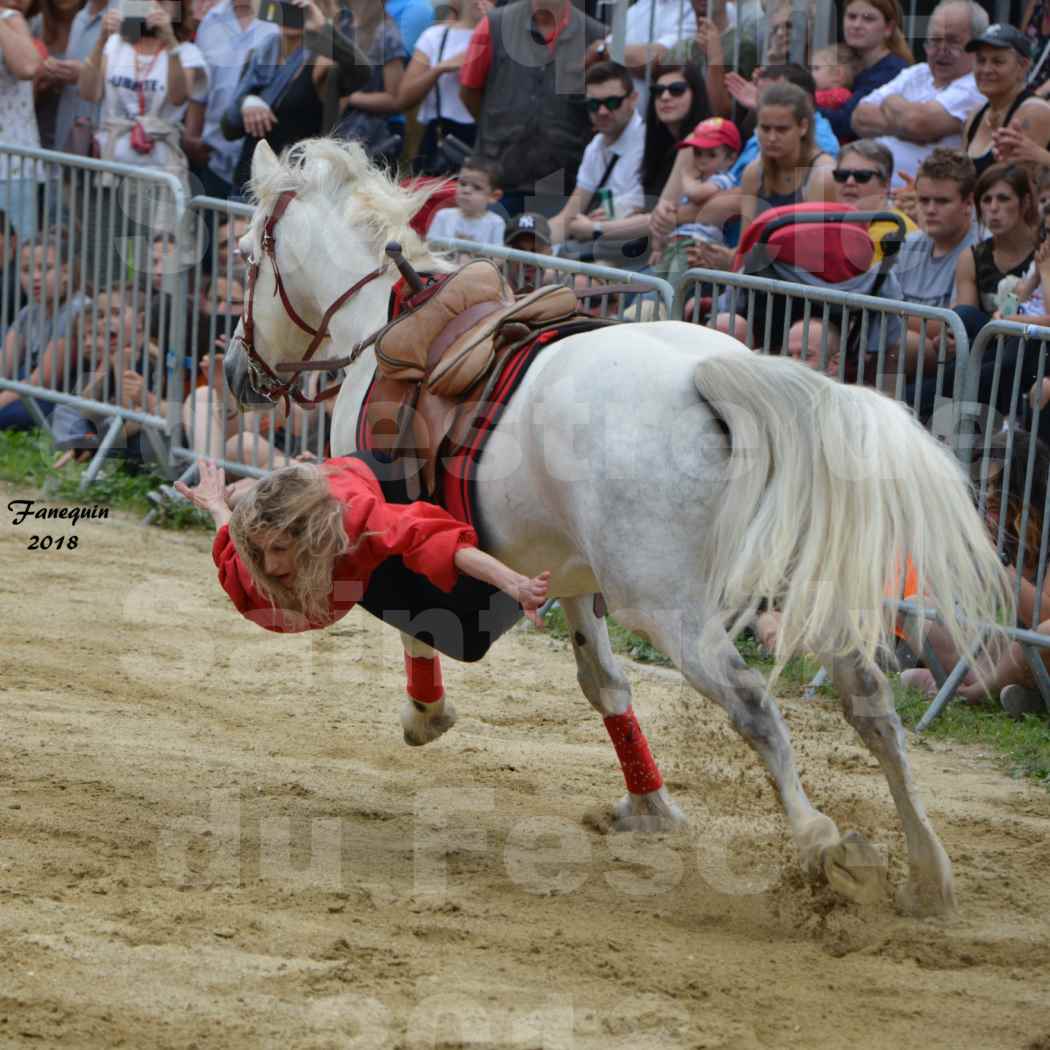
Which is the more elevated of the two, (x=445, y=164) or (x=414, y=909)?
(x=445, y=164)

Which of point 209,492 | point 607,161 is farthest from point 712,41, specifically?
point 209,492

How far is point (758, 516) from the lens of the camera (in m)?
4.19

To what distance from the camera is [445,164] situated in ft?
33.8

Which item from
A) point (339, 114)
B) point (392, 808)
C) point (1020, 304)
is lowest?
point (392, 808)

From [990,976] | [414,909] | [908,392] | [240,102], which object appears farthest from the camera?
[240,102]

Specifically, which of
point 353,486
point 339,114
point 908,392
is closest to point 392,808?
point 353,486

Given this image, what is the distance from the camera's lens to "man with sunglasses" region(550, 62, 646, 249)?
9.36 meters

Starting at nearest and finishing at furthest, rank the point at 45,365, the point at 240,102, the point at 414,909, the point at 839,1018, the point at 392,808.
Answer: the point at 839,1018 → the point at 414,909 → the point at 392,808 → the point at 45,365 → the point at 240,102

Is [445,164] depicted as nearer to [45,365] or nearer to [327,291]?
[45,365]

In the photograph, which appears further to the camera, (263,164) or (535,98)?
(535,98)

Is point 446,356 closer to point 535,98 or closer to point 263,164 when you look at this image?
point 263,164

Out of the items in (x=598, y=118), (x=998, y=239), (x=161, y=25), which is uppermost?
(x=161, y=25)

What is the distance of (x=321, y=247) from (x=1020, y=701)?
10.9 ft

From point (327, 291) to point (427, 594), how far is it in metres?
1.38
